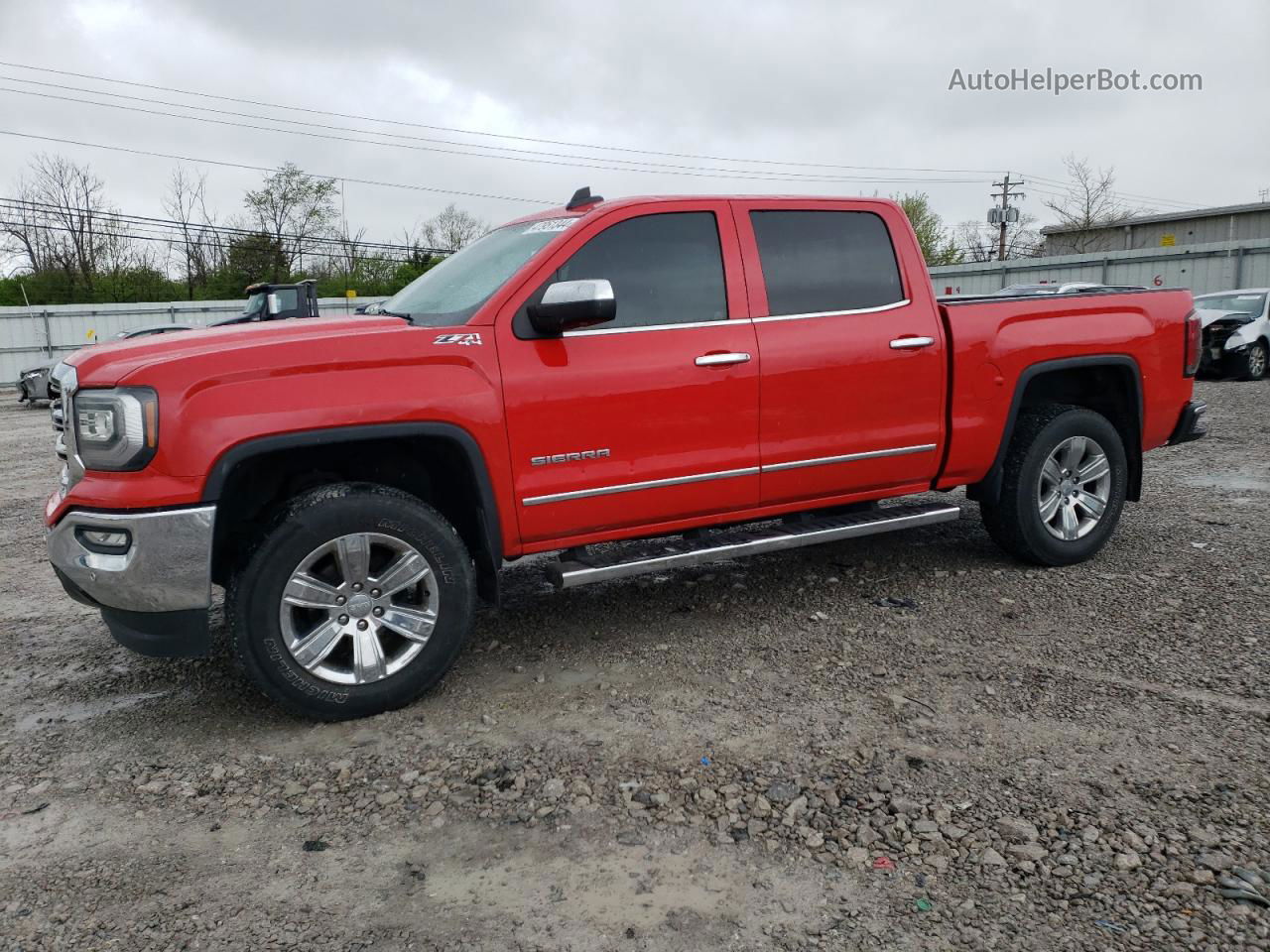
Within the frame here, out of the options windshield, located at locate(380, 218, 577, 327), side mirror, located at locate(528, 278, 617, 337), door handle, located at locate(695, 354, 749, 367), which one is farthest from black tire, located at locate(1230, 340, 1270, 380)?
side mirror, located at locate(528, 278, 617, 337)

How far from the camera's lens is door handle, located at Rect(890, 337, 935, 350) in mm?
4703

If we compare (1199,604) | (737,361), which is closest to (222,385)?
(737,361)

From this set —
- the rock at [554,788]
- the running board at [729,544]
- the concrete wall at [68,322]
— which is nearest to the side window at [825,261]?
the running board at [729,544]

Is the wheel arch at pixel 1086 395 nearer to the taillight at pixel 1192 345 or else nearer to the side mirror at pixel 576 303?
the taillight at pixel 1192 345

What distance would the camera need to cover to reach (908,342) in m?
4.73

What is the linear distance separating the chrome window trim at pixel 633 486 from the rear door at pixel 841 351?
18cm

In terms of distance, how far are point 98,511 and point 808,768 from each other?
2.59 m

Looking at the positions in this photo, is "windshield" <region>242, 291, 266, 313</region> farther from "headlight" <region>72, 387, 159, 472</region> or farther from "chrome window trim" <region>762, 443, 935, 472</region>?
"chrome window trim" <region>762, 443, 935, 472</region>

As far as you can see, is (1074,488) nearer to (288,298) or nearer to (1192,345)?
(1192,345)

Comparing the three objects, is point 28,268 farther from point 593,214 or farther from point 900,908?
point 900,908

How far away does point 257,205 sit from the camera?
4156 cm

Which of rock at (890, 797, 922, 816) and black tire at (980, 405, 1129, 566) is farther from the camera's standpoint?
black tire at (980, 405, 1129, 566)

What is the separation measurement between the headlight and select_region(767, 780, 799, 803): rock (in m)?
2.36

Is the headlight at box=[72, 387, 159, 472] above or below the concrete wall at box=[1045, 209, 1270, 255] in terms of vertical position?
below
